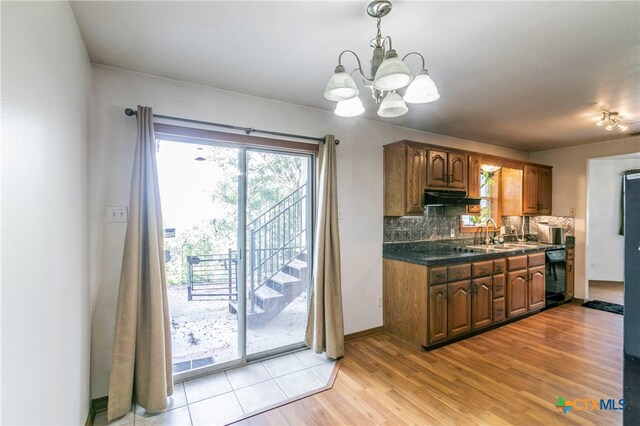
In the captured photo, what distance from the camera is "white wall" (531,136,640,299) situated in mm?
4469

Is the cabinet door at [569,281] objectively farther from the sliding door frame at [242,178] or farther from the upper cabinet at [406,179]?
the sliding door frame at [242,178]

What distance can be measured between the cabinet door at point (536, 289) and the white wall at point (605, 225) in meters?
2.38

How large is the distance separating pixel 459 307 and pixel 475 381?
0.86 meters

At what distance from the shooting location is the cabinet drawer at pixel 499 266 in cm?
351

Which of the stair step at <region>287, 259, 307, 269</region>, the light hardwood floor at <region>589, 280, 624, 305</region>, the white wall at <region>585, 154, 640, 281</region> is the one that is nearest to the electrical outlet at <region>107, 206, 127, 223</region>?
the stair step at <region>287, 259, 307, 269</region>

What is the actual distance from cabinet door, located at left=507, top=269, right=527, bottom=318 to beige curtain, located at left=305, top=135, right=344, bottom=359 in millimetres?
2329

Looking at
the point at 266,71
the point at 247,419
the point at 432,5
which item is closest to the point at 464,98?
the point at 432,5

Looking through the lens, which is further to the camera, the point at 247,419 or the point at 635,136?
the point at 635,136

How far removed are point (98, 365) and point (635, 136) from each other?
262 inches

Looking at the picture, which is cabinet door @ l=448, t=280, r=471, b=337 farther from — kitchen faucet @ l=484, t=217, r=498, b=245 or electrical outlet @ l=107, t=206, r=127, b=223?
electrical outlet @ l=107, t=206, r=127, b=223

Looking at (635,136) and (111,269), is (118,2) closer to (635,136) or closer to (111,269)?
(111,269)

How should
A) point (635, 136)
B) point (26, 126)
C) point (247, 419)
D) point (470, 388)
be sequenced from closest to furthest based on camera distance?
1. point (26, 126)
2. point (247, 419)
3. point (470, 388)
4. point (635, 136)

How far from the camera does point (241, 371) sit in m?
2.61

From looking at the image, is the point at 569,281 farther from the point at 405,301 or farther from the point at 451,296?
the point at 405,301
